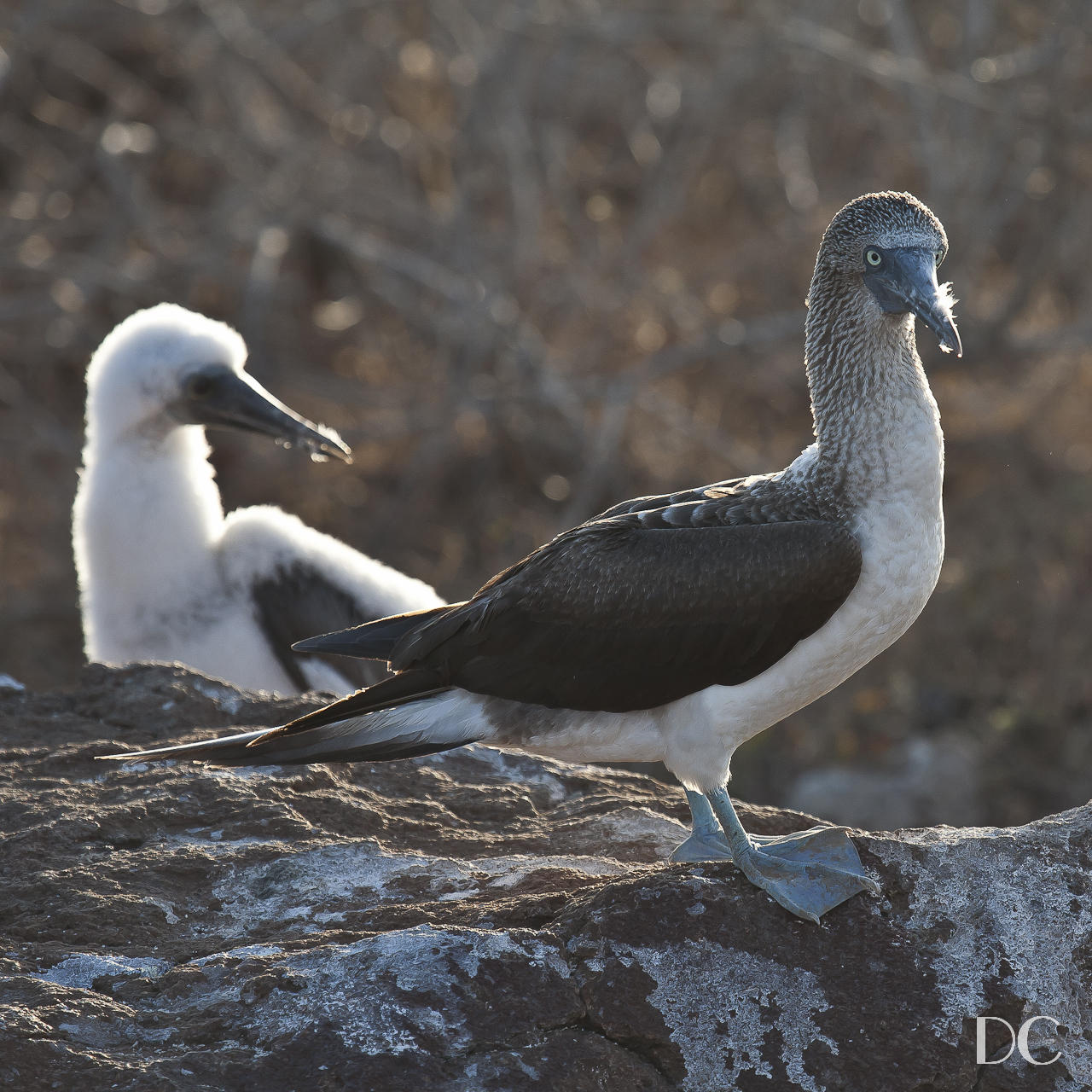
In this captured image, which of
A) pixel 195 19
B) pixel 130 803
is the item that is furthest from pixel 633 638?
pixel 195 19

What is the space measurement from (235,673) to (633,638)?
2.36 meters

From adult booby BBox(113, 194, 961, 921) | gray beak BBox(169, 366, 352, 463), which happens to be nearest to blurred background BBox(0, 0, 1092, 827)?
gray beak BBox(169, 366, 352, 463)

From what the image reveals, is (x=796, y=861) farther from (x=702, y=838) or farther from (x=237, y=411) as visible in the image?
(x=237, y=411)

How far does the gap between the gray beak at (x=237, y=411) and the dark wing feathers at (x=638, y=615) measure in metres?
2.08

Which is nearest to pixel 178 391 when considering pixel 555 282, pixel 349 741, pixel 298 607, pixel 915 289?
pixel 298 607

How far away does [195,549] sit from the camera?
5.11m

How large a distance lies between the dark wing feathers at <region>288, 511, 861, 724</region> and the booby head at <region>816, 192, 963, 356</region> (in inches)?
19.7

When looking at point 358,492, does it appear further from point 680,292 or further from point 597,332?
point 680,292

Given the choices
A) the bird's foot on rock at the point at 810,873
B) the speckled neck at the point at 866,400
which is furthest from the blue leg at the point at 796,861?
the speckled neck at the point at 866,400

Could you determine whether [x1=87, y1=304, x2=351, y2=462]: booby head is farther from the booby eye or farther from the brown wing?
the brown wing

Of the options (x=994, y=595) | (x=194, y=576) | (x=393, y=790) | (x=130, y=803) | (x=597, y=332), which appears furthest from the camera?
(x=597, y=332)

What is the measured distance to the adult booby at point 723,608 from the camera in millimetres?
3107

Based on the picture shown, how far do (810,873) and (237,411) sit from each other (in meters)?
3.09

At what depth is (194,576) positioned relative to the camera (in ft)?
16.8
